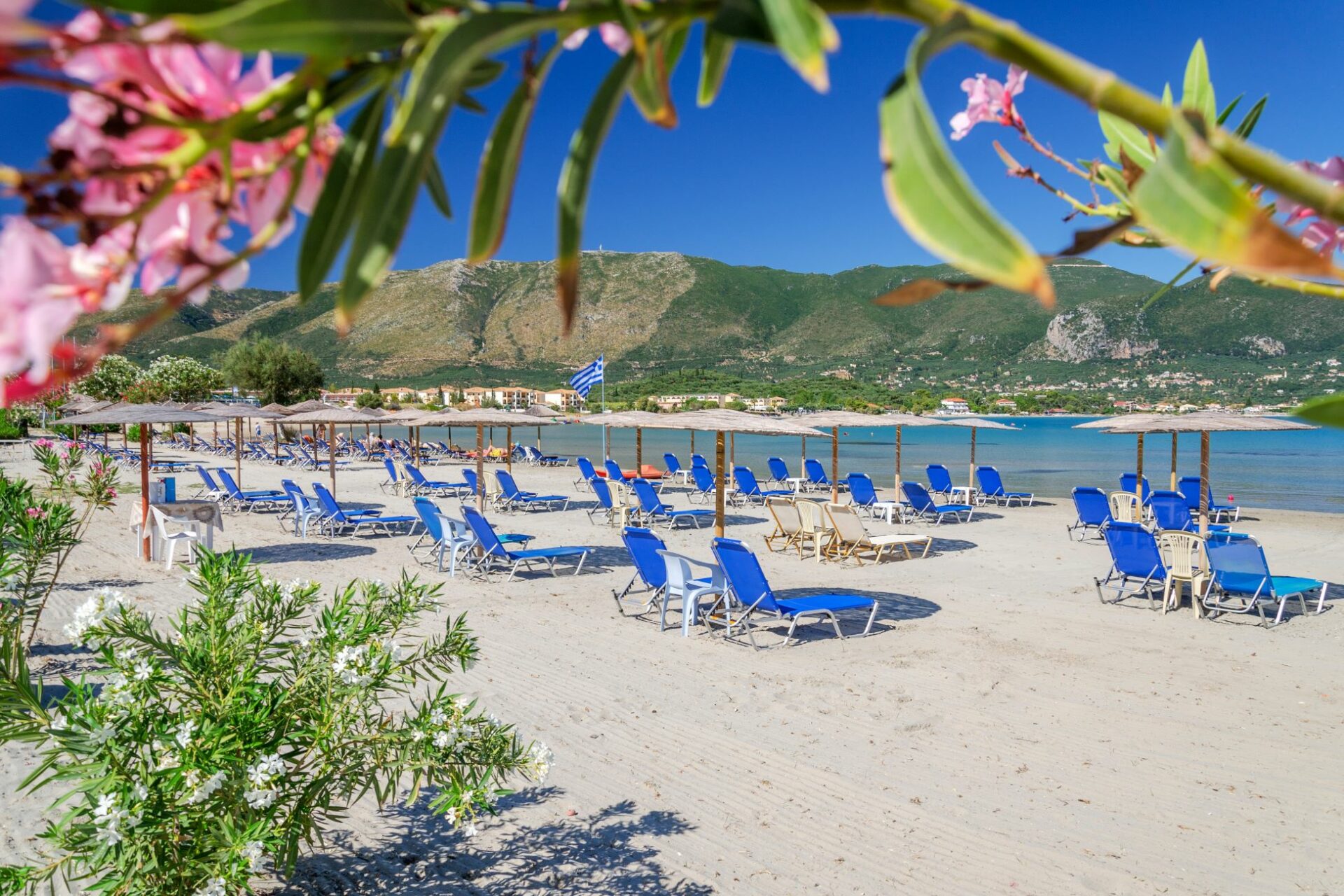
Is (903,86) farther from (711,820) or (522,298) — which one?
(522,298)

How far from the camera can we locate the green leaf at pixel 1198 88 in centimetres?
82

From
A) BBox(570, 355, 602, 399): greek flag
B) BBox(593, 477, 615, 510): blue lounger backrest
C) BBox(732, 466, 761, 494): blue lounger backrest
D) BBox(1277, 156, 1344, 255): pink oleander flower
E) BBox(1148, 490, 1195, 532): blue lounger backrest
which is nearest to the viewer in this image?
BBox(1277, 156, 1344, 255): pink oleander flower

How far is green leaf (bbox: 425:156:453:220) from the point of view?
647 millimetres

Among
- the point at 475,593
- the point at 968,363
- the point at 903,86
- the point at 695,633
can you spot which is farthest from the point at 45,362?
the point at 968,363

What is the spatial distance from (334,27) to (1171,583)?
382 inches

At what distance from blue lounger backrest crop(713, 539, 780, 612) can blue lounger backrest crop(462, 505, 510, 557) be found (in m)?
3.38

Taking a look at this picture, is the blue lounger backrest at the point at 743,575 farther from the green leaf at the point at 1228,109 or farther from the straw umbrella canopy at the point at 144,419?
the straw umbrella canopy at the point at 144,419

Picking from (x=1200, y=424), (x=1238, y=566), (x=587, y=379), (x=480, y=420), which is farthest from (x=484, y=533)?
(x=587, y=379)

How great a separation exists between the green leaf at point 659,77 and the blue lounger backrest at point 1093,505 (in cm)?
1387

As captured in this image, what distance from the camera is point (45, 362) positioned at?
1.29 feet

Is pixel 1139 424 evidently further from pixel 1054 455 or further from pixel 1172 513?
pixel 1054 455

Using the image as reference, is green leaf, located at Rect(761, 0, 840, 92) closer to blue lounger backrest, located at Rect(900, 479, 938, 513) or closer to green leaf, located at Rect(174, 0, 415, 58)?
green leaf, located at Rect(174, 0, 415, 58)

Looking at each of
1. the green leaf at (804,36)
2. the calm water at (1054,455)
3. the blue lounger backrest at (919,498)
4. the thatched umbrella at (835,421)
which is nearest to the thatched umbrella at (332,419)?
the calm water at (1054,455)

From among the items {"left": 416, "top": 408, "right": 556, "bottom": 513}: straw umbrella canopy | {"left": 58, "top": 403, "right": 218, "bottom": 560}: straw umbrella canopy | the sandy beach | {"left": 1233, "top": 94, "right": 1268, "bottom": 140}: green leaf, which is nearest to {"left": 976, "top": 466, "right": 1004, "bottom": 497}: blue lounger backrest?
the sandy beach
